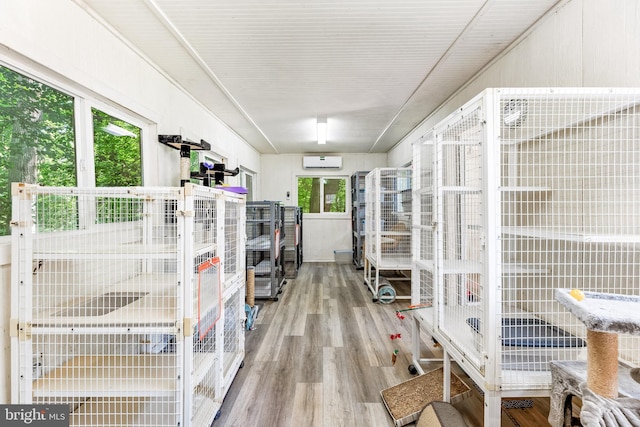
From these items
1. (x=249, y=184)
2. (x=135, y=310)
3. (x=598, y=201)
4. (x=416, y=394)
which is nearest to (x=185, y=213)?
(x=135, y=310)

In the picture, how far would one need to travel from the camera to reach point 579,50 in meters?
1.69

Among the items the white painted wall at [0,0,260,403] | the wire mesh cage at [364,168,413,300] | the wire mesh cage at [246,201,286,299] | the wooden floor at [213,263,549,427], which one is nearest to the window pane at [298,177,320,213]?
A: the wire mesh cage at [246,201,286,299]

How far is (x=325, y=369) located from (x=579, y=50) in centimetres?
256

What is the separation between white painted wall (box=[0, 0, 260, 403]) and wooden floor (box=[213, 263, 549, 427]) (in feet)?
4.14

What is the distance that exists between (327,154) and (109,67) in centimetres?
484

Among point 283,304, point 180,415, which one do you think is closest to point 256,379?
point 180,415

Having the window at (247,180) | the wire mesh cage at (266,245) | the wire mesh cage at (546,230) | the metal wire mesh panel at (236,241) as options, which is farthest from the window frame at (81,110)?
the window at (247,180)

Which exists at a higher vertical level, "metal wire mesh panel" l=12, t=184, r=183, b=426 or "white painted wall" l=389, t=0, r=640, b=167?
"white painted wall" l=389, t=0, r=640, b=167

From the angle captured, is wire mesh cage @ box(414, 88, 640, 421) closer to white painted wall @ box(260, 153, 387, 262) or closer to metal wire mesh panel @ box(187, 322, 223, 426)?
metal wire mesh panel @ box(187, 322, 223, 426)

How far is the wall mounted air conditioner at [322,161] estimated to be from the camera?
6391mm

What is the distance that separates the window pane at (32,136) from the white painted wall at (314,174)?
15.8 ft

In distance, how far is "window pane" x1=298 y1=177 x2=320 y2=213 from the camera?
6.74 meters

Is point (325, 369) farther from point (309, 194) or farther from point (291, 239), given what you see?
point (309, 194)

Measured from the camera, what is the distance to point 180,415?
1.33 metres
